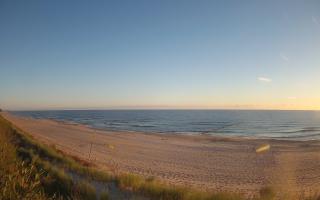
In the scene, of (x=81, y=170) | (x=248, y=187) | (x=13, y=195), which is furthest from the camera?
(x=248, y=187)

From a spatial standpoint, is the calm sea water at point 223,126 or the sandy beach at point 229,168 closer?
the sandy beach at point 229,168

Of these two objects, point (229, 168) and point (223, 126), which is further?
point (223, 126)

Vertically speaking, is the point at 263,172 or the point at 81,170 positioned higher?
the point at 81,170

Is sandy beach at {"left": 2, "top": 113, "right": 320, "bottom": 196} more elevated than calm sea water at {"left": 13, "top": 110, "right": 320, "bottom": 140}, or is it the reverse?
sandy beach at {"left": 2, "top": 113, "right": 320, "bottom": 196}

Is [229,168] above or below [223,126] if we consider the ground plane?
above

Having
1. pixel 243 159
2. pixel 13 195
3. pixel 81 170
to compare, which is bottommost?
pixel 243 159

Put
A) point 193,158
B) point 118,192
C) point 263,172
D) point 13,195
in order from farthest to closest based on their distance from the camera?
point 193,158
point 263,172
point 118,192
point 13,195

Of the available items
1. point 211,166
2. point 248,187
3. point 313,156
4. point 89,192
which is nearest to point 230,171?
point 211,166

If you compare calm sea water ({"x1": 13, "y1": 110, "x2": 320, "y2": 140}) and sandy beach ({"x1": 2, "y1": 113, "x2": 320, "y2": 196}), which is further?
calm sea water ({"x1": 13, "y1": 110, "x2": 320, "y2": 140})

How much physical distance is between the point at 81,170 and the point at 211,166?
33.5 ft

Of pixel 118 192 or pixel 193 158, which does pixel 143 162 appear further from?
pixel 118 192

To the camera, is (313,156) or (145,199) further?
(313,156)

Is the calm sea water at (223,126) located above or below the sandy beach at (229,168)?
below

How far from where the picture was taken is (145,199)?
6.04 m
